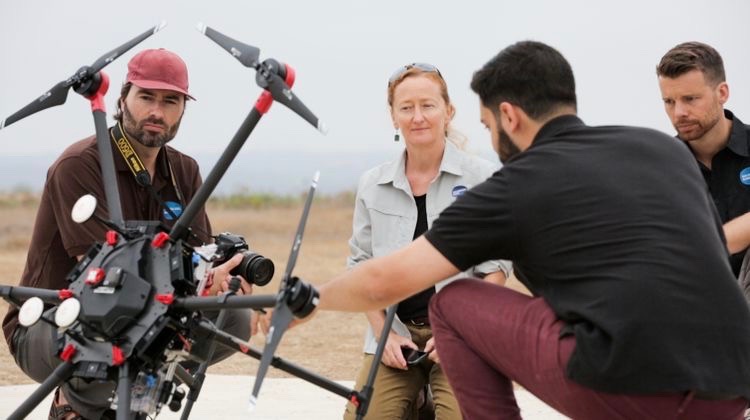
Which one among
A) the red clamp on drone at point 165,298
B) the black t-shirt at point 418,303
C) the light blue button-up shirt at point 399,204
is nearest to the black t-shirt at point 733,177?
the light blue button-up shirt at point 399,204

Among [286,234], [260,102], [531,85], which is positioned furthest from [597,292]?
[286,234]

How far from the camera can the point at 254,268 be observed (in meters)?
4.56

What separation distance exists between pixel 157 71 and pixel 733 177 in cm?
282

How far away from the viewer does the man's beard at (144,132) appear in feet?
16.4

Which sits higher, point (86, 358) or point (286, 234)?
point (86, 358)

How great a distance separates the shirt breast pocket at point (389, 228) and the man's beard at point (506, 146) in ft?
3.75

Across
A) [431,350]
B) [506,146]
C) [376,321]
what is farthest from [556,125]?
[376,321]

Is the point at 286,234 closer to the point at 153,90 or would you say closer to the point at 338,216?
the point at 338,216

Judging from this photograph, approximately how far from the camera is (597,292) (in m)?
3.29

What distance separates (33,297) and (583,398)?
A: 2.06 m

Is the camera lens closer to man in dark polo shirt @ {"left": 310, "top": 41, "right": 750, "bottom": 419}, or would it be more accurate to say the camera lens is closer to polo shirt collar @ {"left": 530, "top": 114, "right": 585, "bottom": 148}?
man in dark polo shirt @ {"left": 310, "top": 41, "right": 750, "bottom": 419}

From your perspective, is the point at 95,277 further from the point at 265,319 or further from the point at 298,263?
the point at 298,263

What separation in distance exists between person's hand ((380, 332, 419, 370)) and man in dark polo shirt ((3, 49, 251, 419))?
693 mm

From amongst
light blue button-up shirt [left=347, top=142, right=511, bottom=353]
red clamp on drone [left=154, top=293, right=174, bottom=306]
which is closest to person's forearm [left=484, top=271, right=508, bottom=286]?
light blue button-up shirt [left=347, top=142, right=511, bottom=353]
